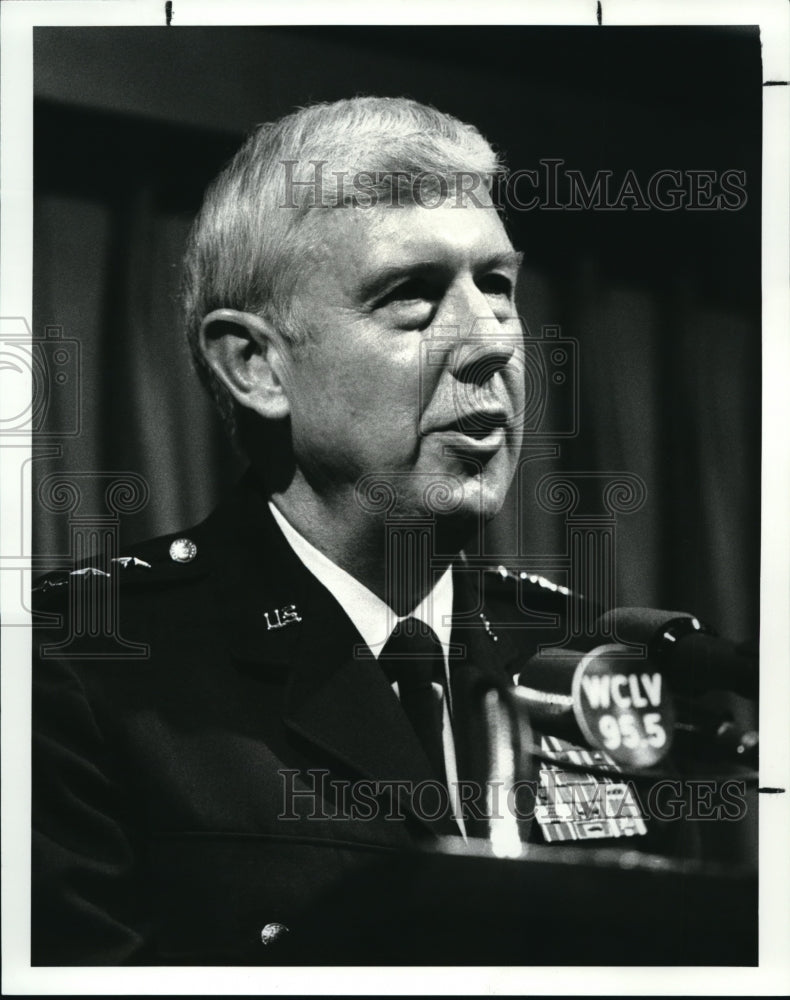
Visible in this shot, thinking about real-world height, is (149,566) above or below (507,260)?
below

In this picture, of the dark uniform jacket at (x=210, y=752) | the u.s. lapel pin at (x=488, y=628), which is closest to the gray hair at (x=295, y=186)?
the dark uniform jacket at (x=210, y=752)

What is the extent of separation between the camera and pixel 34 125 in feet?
11.9

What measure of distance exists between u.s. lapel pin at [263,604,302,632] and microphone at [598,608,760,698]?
0.93 metres

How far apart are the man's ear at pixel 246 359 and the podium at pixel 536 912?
1.42m

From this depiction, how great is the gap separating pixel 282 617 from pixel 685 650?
1238 mm

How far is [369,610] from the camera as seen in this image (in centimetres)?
359

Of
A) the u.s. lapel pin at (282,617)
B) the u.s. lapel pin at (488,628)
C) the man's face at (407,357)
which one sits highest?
the man's face at (407,357)

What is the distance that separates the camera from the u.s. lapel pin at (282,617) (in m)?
3.55

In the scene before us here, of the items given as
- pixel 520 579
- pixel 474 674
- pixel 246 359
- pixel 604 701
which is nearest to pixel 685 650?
pixel 604 701

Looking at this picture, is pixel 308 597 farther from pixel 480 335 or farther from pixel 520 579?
pixel 480 335

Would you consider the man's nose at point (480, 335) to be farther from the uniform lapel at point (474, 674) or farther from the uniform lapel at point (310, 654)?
the uniform lapel at point (310, 654)

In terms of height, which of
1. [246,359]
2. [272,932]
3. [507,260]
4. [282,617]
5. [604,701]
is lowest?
[272,932]

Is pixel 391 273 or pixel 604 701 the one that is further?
pixel 604 701
